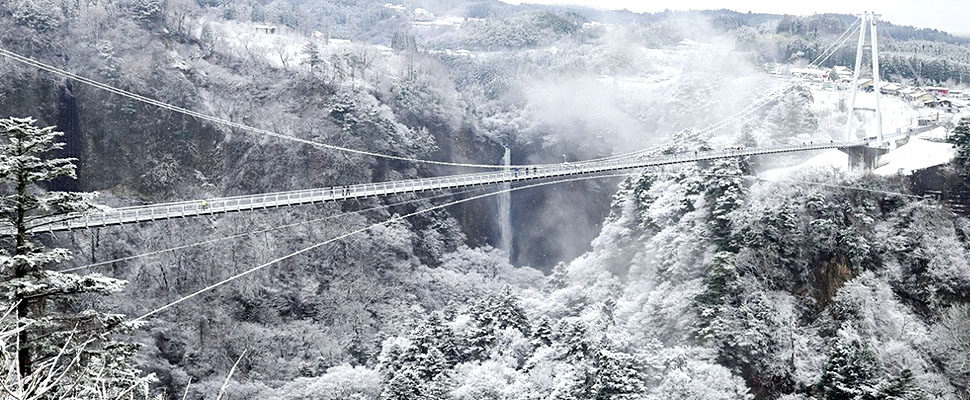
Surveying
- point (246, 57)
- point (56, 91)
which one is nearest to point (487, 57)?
point (246, 57)

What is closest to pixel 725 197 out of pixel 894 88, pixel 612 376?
pixel 612 376

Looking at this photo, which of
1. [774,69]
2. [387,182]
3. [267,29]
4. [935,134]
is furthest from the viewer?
[774,69]

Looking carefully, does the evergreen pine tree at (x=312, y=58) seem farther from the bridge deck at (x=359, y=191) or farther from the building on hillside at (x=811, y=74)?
the building on hillside at (x=811, y=74)

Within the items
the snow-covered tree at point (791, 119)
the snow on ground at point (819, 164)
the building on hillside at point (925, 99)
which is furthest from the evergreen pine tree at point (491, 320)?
the building on hillside at point (925, 99)

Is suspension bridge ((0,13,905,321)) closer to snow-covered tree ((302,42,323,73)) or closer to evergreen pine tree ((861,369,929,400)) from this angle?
snow-covered tree ((302,42,323,73))

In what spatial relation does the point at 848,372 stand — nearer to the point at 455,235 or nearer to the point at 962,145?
the point at 962,145

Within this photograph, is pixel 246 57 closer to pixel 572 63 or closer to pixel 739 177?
pixel 572 63
